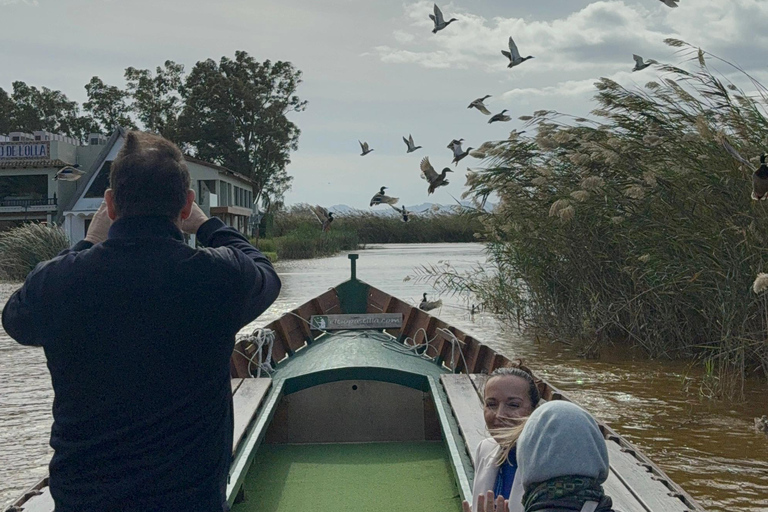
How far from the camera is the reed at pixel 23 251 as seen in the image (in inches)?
1064

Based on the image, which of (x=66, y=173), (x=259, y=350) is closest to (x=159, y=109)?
(x=66, y=173)

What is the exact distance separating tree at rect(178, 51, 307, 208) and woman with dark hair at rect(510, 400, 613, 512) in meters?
52.3

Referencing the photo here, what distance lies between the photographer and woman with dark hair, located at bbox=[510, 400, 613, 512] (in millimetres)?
2195

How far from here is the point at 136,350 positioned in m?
2.07

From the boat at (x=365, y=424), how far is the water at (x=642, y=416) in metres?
1.87

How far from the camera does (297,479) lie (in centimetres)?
529

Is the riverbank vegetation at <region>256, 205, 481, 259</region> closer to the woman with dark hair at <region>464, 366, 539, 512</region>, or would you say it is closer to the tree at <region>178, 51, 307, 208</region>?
the tree at <region>178, 51, 307, 208</region>

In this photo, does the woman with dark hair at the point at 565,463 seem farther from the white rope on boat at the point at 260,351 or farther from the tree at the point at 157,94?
the tree at the point at 157,94

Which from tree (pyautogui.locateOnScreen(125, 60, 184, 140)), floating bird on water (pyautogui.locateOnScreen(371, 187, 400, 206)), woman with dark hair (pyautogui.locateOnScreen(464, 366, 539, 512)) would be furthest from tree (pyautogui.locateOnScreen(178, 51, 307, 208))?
woman with dark hair (pyautogui.locateOnScreen(464, 366, 539, 512))

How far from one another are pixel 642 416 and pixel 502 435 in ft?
20.6

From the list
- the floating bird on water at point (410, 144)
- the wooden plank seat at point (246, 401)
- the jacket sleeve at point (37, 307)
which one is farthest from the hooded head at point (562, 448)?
the floating bird on water at point (410, 144)

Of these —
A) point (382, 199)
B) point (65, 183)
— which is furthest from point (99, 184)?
point (382, 199)

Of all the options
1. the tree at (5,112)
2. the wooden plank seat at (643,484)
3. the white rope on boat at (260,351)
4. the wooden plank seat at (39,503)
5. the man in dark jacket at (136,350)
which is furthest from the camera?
the tree at (5,112)

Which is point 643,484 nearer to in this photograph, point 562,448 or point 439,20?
point 562,448
